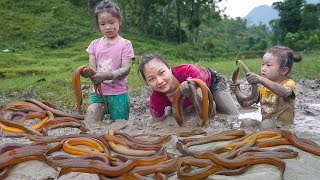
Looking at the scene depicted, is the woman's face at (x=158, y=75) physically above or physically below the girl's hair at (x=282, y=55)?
below

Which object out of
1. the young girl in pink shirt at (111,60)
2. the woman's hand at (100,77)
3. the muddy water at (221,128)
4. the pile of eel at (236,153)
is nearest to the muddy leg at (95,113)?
the young girl in pink shirt at (111,60)

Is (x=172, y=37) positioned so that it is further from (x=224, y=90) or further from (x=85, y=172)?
(x=85, y=172)

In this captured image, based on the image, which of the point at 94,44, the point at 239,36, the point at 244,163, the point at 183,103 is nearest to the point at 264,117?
the point at 183,103

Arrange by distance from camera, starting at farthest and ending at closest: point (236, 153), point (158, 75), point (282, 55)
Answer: point (158, 75), point (282, 55), point (236, 153)

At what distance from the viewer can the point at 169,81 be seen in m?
5.77

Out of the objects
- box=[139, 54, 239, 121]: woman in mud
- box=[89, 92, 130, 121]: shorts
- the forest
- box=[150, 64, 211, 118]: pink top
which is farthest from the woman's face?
the forest

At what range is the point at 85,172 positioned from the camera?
138 inches

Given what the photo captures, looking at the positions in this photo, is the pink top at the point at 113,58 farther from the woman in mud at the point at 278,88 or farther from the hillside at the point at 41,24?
the hillside at the point at 41,24

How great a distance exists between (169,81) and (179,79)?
0.31 meters

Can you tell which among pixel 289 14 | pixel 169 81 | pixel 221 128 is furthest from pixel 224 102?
pixel 289 14

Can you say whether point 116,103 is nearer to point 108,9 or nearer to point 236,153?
point 108,9

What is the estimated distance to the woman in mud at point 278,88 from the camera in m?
5.40

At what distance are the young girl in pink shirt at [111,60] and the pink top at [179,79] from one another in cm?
59

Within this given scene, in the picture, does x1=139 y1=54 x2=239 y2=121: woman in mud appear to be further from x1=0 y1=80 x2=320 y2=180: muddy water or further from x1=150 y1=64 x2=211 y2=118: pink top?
x1=0 y1=80 x2=320 y2=180: muddy water
